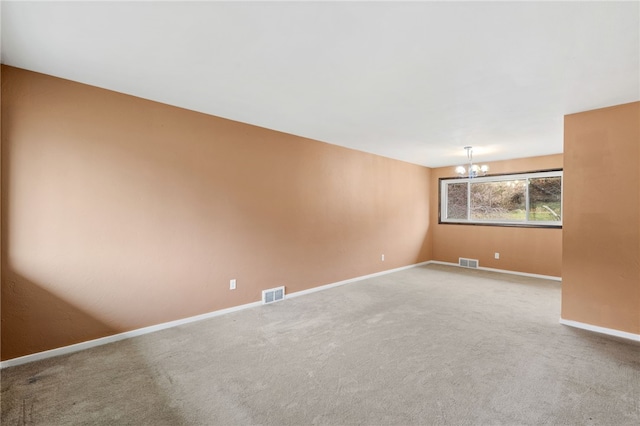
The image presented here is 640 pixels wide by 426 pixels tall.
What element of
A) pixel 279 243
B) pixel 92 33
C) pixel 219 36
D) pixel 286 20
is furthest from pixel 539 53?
pixel 279 243

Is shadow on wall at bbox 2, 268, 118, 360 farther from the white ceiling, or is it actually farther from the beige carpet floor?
the white ceiling

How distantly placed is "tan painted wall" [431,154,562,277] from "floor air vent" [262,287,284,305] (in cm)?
439

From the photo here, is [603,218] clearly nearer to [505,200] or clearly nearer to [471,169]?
[471,169]

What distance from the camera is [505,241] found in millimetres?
5734

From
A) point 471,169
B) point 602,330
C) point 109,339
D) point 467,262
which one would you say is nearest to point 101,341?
point 109,339

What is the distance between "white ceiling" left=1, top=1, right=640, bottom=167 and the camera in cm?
161

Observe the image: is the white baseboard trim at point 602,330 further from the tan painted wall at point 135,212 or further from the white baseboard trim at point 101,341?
the white baseboard trim at point 101,341

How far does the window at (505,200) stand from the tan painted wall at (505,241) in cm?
15

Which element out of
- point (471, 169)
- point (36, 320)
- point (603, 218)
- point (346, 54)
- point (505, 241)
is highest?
point (346, 54)

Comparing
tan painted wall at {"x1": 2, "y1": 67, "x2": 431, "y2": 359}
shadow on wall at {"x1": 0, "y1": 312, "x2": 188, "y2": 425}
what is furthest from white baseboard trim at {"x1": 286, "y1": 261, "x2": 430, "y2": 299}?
shadow on wall at {"x1": 0, "y1": 312, "x2": 188, "y2": 425}

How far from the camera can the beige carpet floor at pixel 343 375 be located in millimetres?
1743

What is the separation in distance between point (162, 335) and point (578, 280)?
14.6 feet

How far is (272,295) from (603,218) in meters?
3.91

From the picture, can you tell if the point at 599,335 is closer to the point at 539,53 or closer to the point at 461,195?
the point at 539,53
